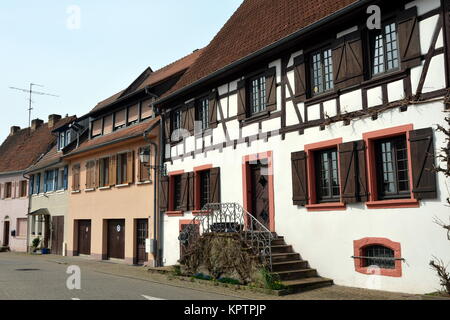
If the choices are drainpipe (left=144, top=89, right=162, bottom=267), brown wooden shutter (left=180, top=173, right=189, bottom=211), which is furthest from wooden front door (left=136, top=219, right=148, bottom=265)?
brown wooden shutter (left=180, top=173, right=189, bottom=211)

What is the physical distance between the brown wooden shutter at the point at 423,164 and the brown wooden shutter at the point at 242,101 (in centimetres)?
582

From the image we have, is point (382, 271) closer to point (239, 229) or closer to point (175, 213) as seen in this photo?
point (239, 229)

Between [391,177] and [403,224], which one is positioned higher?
[391,177]

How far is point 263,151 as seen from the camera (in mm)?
13625

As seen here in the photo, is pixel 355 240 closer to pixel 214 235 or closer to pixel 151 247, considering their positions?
pixel 214 235

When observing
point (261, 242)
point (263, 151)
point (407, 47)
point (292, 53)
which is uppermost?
point (292, 53)

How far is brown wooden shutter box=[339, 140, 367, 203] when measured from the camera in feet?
35.2

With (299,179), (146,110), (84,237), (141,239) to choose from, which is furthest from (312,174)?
(84,237)

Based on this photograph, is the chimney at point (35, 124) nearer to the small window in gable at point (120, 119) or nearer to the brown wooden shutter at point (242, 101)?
the small window in gable at point (120, 119)

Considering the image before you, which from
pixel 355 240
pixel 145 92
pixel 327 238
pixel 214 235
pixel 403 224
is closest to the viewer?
pixel 403 224

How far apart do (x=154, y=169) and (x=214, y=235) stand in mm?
6397

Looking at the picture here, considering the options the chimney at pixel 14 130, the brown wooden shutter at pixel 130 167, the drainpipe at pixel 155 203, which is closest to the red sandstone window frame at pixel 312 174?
the drainpipe at pixel 155 203

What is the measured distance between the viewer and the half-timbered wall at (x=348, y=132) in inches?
374
